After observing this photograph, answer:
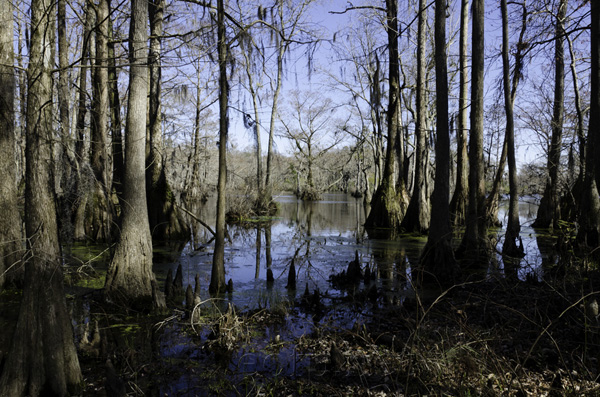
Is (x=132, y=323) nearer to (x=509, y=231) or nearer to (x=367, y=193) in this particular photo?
(x=509, y=231)

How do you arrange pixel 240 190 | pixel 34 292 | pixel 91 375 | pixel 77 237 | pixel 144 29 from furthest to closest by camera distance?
1. pixel 240 190
2. pixel 77 237
3. pixel 144 29
4. pixel 91 375
5. pixel 34 292

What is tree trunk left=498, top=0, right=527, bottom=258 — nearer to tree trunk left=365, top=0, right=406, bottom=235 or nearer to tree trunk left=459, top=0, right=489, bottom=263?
tree trunk left=459, top=0, right=489, bottom=263

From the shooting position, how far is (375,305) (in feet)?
21.9

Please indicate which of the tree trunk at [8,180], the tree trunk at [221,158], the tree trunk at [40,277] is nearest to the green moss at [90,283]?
the tree trunk at [8,180]

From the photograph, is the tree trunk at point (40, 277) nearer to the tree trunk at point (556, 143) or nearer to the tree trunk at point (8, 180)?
the tree trunk at point (8, 180)

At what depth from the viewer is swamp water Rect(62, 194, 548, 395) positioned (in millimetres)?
4297

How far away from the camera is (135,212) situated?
629cm

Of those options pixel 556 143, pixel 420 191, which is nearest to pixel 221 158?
pixel 420 191

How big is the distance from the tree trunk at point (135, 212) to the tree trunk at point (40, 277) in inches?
96.9

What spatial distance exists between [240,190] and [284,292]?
1640 centimetres

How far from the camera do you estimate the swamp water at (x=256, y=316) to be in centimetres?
430

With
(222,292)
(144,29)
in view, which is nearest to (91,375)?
(222,292)

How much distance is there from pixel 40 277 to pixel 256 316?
3041mm

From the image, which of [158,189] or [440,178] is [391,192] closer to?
[440,178]
